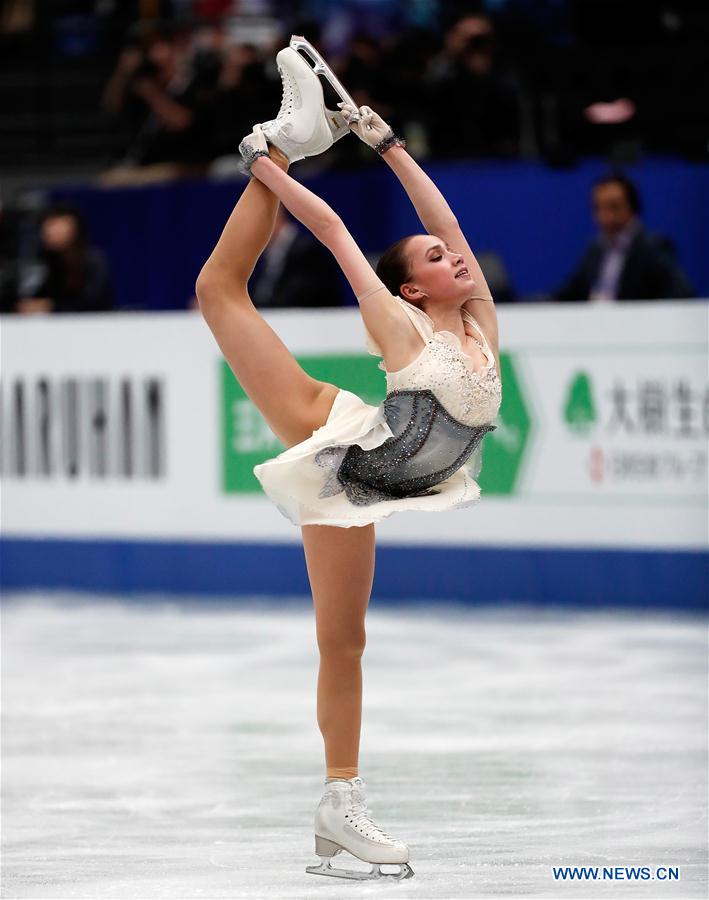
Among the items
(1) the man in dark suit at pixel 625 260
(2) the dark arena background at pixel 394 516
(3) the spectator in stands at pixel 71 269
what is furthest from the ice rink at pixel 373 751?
(3) the spectator in stands at pixel 71 269

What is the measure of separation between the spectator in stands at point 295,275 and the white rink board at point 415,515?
362 millimetres

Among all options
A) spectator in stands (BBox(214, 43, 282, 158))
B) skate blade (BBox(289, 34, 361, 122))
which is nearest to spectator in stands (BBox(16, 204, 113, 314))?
spectator in stands (BBox(214, 43, 282, 158))

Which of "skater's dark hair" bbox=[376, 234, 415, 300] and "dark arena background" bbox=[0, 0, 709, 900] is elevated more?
"skater's dark hair" bbox=[376, 234, 415, 300]

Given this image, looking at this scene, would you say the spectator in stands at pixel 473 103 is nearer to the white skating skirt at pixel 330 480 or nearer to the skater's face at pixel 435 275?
the skater's face at pixel 435 275

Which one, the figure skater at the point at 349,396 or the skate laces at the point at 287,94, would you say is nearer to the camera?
the figure skater at the point at 349,396

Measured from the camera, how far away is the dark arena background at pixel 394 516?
388cm

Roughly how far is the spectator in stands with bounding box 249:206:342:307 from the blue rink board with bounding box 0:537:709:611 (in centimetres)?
116

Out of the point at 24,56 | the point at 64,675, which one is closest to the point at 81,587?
the point at 64,675

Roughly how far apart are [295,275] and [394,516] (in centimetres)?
132

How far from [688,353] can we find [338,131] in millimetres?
3536

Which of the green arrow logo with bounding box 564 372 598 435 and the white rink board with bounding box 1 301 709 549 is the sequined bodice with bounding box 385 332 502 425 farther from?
the green arrow logo with bounding box 564 372 598 435

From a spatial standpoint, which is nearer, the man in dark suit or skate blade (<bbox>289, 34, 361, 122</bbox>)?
skate blade (<bbox>289, 34, 361, 122</bbox>)

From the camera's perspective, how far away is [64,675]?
227 inches

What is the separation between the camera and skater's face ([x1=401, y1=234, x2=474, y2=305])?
10.9 ft
